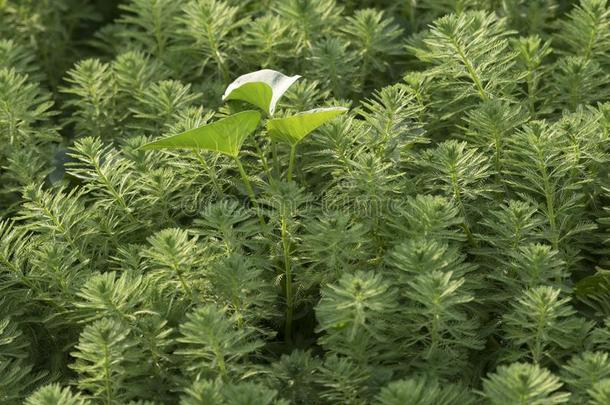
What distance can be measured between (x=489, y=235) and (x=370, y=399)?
0.39 meters

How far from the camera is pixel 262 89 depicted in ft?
5.21

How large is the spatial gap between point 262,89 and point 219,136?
116mm

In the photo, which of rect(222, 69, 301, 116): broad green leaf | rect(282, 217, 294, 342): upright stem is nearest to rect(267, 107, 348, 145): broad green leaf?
rect(222, 69, 301, 116): broad green leaf

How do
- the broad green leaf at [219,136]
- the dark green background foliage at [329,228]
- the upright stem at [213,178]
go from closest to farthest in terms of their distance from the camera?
the dark green background foliage at [329,228] < the broad green leaf at [219,136] < the upright stem at [213,178]

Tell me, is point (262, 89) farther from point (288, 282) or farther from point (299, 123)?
point (288, 282)

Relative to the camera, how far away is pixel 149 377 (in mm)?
1479

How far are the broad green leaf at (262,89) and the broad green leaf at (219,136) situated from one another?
7 cm

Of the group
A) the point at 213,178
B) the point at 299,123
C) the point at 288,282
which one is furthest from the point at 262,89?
the point at 288,282

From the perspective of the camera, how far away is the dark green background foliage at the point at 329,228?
4.58 feet

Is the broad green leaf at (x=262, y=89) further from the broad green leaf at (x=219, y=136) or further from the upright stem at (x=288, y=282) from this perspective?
the upright stem at (x=288, y=282)

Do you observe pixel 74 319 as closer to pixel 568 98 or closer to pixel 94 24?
pixel 568 98

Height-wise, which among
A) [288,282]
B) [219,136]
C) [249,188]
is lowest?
[288,282]

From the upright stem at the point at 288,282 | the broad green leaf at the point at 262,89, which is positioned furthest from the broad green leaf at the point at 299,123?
the upright stem at the point at 288,282

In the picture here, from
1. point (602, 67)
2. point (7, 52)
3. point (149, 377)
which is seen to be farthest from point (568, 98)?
point (7, 52)
